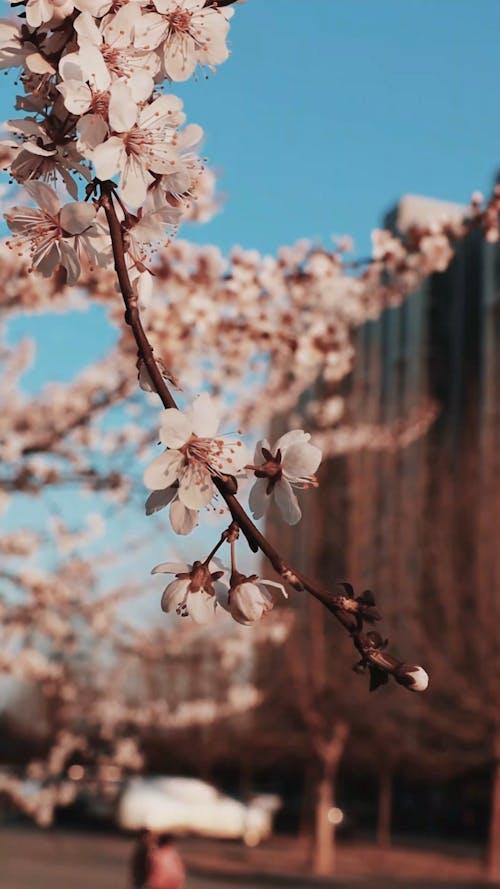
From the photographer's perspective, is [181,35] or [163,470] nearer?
[163,470]

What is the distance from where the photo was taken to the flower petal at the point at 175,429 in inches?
51.3

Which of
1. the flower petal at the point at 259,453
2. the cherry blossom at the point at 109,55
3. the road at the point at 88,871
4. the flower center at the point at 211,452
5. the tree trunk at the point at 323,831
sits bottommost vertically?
the flower center at the point at 211,452

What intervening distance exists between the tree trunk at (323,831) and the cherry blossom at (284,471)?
63.4 feet

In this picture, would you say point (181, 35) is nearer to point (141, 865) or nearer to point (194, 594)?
point (194, 594)

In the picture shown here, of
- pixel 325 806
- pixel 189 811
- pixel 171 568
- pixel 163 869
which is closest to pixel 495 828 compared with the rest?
pixel 325 806

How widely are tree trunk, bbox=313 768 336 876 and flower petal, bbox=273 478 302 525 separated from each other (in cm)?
1930

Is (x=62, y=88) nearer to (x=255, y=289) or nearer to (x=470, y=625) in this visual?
(x=255, y=289)

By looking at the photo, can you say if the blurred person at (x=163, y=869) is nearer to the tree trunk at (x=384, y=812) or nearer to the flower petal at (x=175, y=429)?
the flower petal at (x=175, y=429)

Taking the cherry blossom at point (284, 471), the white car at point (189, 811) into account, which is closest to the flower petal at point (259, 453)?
the cherry blossom at point (284, 471)

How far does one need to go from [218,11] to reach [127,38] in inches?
6.1

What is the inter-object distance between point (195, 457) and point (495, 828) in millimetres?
19918

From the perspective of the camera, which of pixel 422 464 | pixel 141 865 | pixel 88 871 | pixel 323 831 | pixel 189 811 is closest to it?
pixel 141 865

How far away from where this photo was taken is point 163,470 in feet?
4.40

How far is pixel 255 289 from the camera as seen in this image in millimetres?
4781
